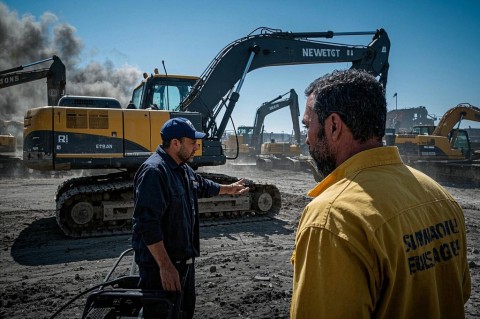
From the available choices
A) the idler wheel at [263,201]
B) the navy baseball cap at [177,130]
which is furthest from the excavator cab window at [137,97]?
the navy baseball cap at [177,130]

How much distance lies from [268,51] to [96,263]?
23.2 feet

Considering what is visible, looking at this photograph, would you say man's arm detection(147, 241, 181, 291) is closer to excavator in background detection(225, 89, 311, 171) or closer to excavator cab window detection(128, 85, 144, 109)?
excavator cab window detection(128, 85, 144, 109)

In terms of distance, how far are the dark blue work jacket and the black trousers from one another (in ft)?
0.20

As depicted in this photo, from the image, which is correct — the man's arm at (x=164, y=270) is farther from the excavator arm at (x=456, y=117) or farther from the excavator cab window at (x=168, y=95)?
the excavator arm at (x=456, y=117)

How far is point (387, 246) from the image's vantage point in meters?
1.10

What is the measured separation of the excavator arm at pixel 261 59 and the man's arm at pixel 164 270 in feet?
20.6

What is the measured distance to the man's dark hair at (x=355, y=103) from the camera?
53.7 inches

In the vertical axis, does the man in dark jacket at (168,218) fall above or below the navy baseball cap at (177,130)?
below

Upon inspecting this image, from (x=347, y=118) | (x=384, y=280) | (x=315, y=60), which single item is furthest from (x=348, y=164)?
(x=315, y=60)

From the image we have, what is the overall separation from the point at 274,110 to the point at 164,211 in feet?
79.0

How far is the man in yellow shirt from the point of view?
3.47ft

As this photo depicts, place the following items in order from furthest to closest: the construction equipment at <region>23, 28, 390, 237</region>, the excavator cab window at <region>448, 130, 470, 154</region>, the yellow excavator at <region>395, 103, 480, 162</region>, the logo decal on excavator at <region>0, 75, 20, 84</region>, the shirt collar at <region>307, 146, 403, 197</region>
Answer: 1. the excavator cab window at <region>448, 130, 470, 154</region>
2. the yellow excavator at <region>395, 103, 480, 162</region>
3. the logo decal on excavator at <region>0, 75, 20, 84</region>
4. the construction equipment at <region>23, 28, 390, 237</region>
5. the shirt collar at <region>307, 146, 403, 197</region>

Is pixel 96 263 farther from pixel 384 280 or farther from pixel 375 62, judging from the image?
pixel 375 62

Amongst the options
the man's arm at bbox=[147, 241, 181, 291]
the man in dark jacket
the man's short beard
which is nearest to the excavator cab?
the man in dark jacket
